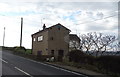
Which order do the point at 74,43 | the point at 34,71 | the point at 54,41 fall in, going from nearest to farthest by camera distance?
1. the point at 34,71
2. the point at 54,41
3. the point at 74,43

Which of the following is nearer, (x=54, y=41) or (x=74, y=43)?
(x=54, y=41)

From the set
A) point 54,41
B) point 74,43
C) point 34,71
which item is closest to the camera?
point 34,71

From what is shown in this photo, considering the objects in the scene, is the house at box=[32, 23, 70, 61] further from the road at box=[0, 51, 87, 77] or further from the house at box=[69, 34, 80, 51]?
the road at box=[0, 51, 87, 77]

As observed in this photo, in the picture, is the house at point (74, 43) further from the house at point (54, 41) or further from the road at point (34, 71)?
the road at point (34, 71)

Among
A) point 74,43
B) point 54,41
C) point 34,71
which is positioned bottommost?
point 34,71

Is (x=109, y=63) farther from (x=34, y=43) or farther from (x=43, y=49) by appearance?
(x=34, y=43)

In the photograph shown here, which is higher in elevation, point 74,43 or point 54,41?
point 54,41

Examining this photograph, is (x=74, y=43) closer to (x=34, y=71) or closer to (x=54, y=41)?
(x=54, y=41)

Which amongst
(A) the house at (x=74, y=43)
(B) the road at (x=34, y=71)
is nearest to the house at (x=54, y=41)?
(A) the house at (x=74, y=43)

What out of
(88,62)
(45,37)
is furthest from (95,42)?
(88,62)

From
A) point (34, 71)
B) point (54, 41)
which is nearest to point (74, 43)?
point (54, 41)

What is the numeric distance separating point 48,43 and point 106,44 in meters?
11.3

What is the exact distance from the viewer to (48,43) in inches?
1702

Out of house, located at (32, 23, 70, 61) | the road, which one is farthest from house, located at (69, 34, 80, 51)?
the road
